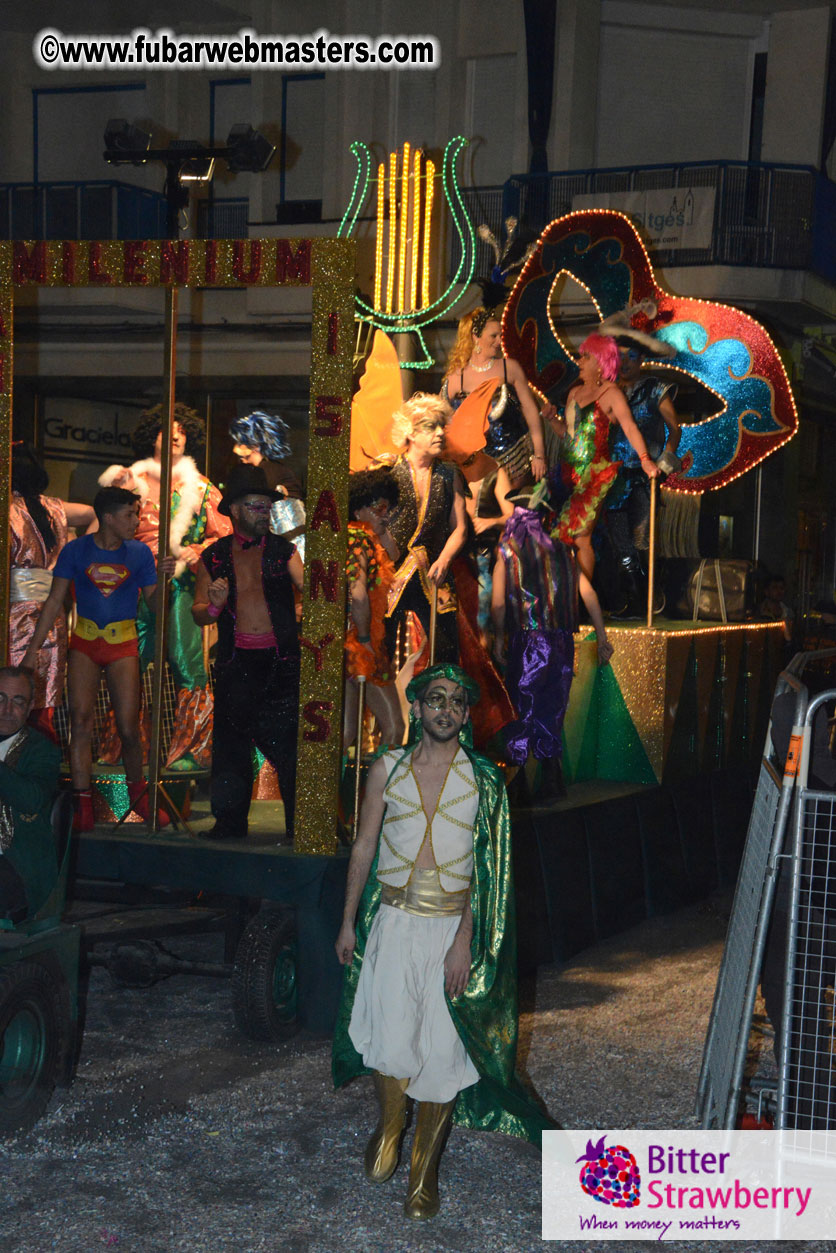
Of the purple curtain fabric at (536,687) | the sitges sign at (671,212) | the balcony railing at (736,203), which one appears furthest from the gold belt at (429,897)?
the sitges sign at (671,212)

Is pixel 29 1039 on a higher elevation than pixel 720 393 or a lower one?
lower

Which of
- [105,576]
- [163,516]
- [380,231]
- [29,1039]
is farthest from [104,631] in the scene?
[380,231]

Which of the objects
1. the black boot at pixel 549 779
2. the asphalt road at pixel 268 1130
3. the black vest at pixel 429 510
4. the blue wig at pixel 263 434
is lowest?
the asphalt road at pixel 268 1130

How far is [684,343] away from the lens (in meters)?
9.03

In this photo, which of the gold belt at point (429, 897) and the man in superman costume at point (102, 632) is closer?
the gold belt at point (429, 897)

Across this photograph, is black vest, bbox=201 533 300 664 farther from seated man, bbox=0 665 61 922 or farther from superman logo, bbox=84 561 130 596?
seated man, bbox=0 665 61 922

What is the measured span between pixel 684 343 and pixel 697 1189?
5951 mm

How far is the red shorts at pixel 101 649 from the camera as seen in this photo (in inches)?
238

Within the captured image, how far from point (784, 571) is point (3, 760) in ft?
43.6

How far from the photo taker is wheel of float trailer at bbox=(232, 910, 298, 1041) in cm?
542

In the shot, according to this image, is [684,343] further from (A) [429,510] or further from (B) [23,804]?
(B) [23,804]

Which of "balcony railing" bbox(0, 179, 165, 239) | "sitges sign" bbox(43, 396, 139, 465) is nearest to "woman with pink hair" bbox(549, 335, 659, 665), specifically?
"sitges sign" bbox(43, 396, 139, 465)

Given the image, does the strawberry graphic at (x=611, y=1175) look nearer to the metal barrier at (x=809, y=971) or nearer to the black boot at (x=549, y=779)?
the metal barrier at (x=809, y=971)

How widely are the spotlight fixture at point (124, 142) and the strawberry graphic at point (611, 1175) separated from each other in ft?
14.0
